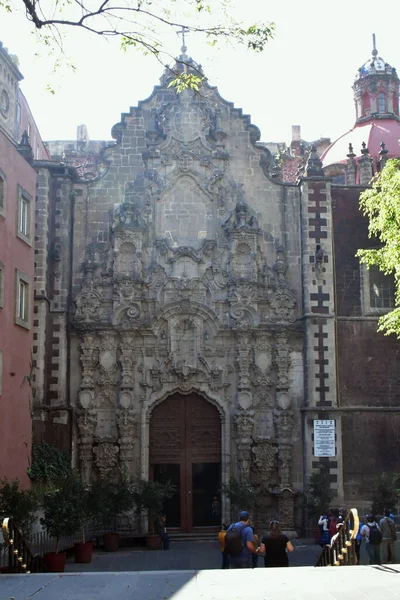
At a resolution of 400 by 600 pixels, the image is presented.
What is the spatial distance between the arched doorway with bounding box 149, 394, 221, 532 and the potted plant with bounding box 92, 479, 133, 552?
249 cm

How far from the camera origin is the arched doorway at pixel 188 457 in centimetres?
2738

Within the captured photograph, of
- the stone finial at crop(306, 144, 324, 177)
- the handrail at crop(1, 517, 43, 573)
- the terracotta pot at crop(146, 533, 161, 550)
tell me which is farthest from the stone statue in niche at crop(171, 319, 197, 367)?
the handrail at crop(1, 517, 43, 573)

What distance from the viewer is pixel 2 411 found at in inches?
901

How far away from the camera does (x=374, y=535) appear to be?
1856cm

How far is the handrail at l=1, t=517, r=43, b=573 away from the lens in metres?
15.9

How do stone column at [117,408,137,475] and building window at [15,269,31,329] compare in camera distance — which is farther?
stone column at [117,408,137,475]

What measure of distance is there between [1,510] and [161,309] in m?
10.3

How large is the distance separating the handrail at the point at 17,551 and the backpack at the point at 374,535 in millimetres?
7100

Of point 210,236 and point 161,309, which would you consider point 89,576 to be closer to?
point 161,309

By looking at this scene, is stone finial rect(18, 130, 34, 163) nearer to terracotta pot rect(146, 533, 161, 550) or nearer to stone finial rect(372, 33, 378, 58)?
terracotta pot rect(146, 533, 161, 550)

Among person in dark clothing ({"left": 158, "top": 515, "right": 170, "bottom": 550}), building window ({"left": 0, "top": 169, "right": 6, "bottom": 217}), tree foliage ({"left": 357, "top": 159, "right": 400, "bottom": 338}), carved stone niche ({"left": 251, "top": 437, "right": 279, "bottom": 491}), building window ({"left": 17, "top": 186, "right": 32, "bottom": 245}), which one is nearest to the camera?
tree foliage ({"left": 357, "top": 159, "right": 400, "bottom": 338})

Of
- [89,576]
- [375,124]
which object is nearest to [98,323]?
[89,576]

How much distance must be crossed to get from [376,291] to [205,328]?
231 inches

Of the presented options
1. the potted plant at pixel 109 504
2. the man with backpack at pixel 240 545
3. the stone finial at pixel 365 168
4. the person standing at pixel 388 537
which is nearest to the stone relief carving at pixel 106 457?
the potted plant at pixel 109 504
